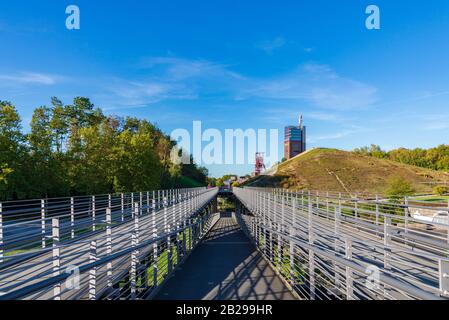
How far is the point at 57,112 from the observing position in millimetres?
51938

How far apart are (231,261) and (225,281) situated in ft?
10.7

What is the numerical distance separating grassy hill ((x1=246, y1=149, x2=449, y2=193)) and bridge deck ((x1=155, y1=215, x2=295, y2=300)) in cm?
7175

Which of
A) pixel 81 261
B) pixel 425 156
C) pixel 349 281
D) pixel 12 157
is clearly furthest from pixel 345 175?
pixel 81 261

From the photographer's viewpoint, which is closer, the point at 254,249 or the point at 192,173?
the point at 254,249

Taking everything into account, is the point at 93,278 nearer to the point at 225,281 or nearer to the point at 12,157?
the point at 225,281

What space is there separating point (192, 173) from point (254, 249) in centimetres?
8637

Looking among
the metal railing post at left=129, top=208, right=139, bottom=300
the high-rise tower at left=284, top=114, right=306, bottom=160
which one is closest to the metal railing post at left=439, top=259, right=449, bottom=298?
the metal railing post at left=129, top=208, right=139, bottom=300


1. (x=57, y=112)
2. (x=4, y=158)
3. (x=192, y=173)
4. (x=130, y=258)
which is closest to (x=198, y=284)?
(x=130, y=258)

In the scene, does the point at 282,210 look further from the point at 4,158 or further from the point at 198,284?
the point at 4,158

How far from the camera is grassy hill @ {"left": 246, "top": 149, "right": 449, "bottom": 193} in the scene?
81688 millimetres

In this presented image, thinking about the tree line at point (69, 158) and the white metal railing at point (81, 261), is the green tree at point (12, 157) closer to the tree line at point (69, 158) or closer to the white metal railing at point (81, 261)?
the tree line at point (69, 158)

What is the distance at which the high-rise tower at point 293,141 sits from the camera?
184000 mm

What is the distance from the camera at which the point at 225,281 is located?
977 centimetres

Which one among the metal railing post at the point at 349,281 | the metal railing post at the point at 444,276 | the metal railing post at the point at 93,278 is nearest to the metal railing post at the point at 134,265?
the metal railing post at the point at 93,278
